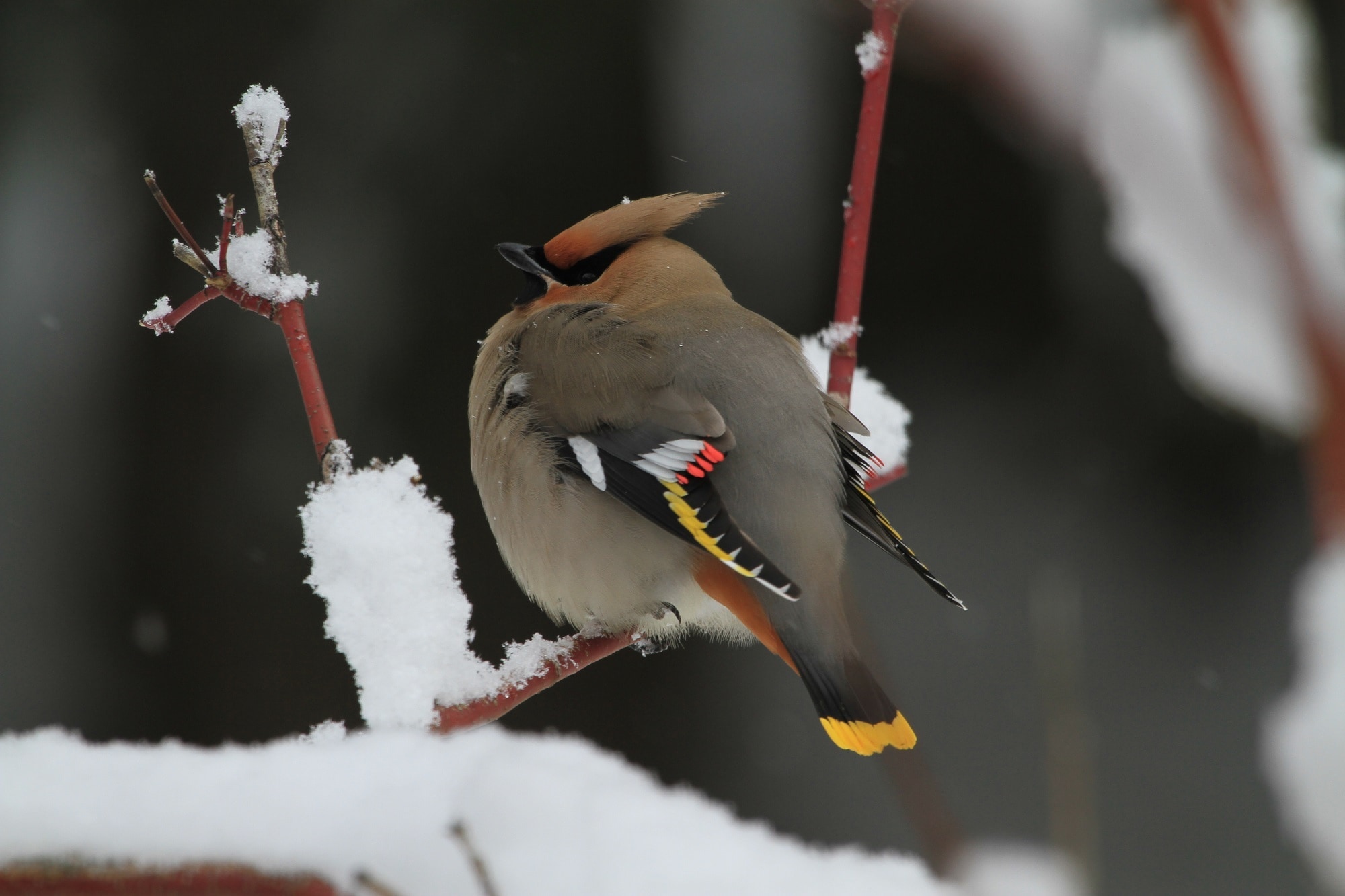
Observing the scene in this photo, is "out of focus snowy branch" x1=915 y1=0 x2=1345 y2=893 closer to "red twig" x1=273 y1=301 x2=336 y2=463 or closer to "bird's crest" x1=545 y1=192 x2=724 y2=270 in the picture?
"red twig" x1=273 y1=301 x2=336 y2=463

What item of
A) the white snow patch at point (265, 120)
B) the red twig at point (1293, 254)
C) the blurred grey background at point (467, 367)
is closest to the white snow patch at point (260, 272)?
the white snow patch at point (265, 120)

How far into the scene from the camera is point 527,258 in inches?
102

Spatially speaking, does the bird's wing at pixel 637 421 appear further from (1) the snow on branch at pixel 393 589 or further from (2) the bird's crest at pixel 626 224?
(1) the snow on branch at pixel 393 589

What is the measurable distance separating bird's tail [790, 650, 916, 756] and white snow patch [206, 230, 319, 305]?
1014mm

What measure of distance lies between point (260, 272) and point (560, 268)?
3.51 ft

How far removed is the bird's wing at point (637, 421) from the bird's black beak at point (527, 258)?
10cm

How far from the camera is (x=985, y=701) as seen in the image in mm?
4922

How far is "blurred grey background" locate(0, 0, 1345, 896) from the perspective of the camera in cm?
465

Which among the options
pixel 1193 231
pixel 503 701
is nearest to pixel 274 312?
pixel 503 701

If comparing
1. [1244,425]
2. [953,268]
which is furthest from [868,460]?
[1244,425]

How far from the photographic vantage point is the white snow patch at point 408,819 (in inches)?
34.6

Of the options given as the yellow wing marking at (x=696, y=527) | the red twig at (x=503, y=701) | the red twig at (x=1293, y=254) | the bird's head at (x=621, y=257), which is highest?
the bird's head at (x=621, y=257)

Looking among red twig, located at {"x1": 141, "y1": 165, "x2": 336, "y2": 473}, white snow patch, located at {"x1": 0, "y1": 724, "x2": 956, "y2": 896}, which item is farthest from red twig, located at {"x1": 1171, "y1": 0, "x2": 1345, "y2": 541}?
red twig, located at {"x1": 141, "y1": 165, "x2": 336, "y2": 473}

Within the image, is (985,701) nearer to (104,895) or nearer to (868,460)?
(868,460)
